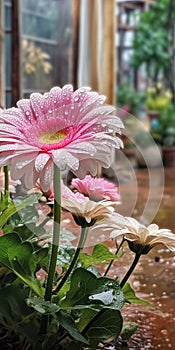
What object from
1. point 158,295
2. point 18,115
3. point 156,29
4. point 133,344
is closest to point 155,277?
point 158,295

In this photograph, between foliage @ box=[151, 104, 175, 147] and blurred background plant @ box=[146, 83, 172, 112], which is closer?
foliage @ box=[151, 104, 175, 147]

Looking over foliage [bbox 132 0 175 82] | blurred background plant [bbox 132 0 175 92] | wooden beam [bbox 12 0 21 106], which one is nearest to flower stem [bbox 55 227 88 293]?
wooden beam [bbox 12 0 21 106]

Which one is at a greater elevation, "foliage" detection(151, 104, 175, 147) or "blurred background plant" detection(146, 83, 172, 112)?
"blurred background plant" detection(146, 83, 172, 112)

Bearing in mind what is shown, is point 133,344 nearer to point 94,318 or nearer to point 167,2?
point 94,318

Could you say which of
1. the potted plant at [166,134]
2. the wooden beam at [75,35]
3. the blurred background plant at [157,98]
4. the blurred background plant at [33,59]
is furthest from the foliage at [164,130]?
the blurred background plant at [33,59]

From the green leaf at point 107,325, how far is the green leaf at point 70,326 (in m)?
0.03

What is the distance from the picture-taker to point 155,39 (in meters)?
5.81

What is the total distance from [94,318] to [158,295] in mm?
492

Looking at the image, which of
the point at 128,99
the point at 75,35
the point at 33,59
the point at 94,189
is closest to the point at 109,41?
the point at 75,35

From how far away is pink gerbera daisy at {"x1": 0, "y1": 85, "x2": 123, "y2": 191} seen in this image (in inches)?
26.5

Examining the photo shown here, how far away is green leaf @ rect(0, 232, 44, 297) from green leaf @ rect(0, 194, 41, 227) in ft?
0.19

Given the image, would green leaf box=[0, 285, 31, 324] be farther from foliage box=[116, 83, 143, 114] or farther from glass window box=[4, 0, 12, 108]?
foliage box=[116, 83, 143, 114]

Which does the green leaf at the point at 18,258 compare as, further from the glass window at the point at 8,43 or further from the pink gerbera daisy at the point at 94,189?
the glass window at the point at 8,43

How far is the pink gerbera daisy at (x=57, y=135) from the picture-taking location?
67cm
